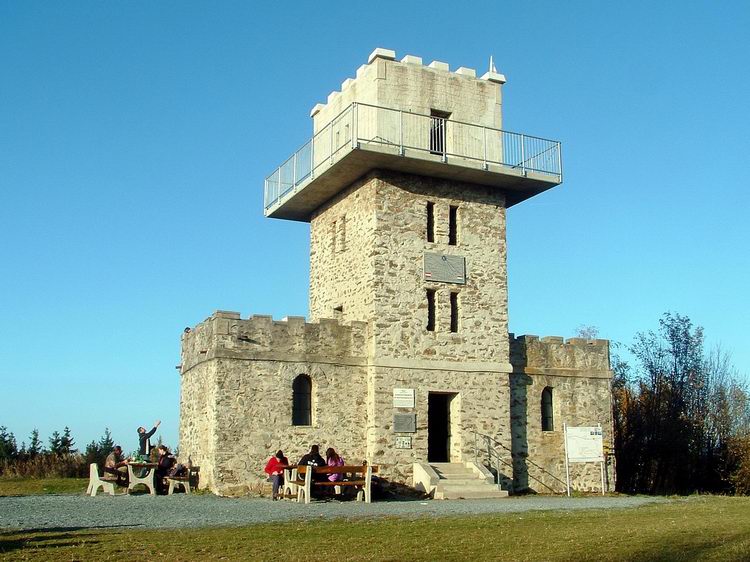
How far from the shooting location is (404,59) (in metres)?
23.8

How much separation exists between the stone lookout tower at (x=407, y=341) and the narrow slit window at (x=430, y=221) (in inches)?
1.5

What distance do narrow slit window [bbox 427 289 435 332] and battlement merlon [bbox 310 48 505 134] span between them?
4.77 m

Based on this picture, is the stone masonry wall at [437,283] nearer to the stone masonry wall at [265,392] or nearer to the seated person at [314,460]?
the stone masonry wall at [265,392]

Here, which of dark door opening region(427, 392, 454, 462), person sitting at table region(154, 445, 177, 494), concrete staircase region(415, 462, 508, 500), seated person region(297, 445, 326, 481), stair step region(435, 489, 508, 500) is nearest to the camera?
seated person region(297, 445, 326, 481)

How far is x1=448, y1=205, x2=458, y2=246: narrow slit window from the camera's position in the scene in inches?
941

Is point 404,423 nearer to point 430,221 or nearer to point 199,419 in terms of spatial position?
point 199,419

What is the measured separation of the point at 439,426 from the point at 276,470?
5.71 m

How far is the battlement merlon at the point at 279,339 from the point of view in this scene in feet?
69.9

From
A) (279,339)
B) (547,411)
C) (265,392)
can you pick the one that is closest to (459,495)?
(547,411)

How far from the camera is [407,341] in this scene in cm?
2262

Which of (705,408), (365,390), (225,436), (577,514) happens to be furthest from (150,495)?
(705,408)

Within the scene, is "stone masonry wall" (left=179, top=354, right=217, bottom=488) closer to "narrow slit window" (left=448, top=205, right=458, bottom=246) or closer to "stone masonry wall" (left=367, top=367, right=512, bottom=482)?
"stone masonry wall" (left=367, top=367, right=512, bottom=482)

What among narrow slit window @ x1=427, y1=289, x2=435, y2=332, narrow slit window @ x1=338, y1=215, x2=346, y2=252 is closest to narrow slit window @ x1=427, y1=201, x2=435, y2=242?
narrow slit window @ x1=427, y1=289, x2=435, y2=332

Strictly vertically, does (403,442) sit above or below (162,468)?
above
